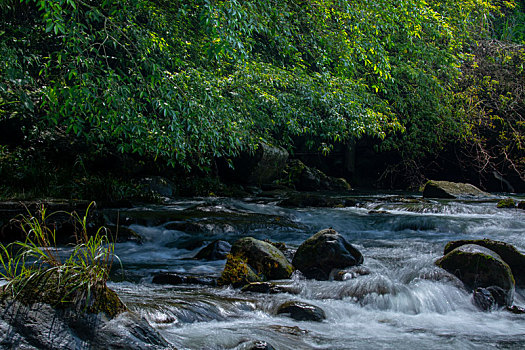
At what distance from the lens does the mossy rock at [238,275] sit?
5.06m

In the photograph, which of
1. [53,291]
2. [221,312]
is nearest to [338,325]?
[221,312]

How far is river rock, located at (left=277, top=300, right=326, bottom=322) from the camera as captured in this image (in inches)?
167

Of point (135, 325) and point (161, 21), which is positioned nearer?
point (135, 325)

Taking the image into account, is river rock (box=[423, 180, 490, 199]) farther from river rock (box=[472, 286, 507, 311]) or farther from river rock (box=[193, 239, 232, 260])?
river rock (box=[472, 286, 507, 311])

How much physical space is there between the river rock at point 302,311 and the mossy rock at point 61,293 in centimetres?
191

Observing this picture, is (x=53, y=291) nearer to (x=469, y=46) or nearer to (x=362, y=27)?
(x=362, y=27)

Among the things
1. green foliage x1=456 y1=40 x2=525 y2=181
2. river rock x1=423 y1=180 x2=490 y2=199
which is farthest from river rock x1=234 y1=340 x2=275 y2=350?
green foliage x1=456 y1=40 x2=525 y2=181

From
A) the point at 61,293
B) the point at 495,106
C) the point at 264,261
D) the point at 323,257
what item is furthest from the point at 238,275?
the point at 495,106

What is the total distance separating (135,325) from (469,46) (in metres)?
17.7

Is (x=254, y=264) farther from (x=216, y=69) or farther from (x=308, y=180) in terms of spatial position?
(x=308, y=180)

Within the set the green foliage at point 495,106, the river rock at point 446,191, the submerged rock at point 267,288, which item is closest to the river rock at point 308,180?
the river rock at point 446,191

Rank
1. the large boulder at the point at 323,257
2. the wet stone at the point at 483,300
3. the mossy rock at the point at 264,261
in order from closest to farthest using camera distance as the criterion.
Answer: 1. the wet stone at the point at 483,300
2. the mossy rock at the point at 264,261
3. the large boulder at the point at 323,257

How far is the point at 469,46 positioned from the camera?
17375 mm

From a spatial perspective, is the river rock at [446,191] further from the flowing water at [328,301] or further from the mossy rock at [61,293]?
the mossy rock at [61,293]
